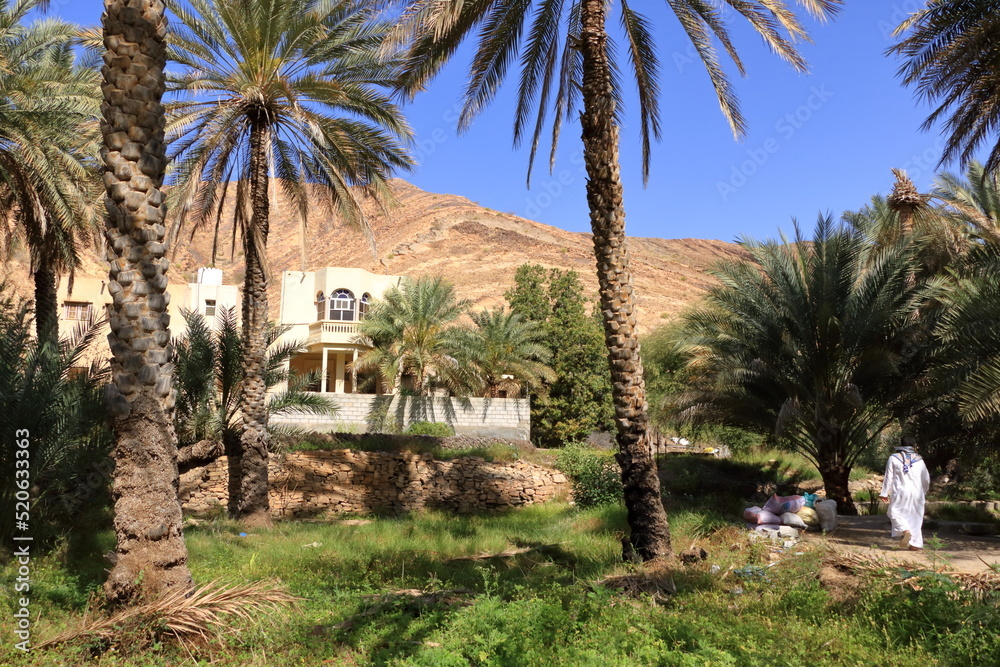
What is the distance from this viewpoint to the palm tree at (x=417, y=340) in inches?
1137

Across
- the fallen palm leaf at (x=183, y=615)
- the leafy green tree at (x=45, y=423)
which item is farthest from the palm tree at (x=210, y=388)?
the fallen palm leaf at (x=183, y=615)

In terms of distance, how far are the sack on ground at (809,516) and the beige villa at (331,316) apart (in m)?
26.2

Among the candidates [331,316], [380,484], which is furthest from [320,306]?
[380,484]

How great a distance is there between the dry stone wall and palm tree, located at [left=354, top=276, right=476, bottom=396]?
9.39m

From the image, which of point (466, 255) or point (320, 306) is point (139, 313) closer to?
point (320, 306)

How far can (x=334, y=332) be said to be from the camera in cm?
3609

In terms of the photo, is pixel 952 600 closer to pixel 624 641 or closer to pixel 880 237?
pixel 624 641

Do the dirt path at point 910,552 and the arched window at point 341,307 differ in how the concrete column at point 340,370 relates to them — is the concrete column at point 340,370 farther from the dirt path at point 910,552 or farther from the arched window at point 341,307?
the dirt path at point 910,552

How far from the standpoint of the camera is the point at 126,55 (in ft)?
19.9

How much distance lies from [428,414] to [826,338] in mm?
16674

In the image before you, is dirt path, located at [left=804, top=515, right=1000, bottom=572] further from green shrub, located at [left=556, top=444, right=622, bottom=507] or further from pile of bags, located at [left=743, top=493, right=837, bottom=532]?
green shrub, located at [left=556, top=444, right=622, bottom=507]

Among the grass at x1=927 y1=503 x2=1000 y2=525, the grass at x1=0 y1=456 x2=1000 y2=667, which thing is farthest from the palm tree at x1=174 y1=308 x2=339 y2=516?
the grass at x1=927 y1=503 x2=1000 y2=525

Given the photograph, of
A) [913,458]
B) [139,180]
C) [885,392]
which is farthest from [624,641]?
[885,392]

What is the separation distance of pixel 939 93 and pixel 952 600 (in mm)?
10064
